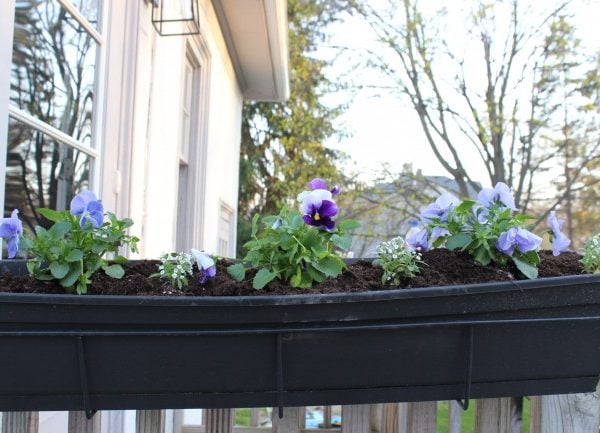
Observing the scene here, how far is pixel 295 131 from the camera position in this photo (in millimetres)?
12359

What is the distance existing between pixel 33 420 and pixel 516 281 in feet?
2.60

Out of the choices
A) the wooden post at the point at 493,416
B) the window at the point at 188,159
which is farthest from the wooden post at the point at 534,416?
the window at the point at 188,159

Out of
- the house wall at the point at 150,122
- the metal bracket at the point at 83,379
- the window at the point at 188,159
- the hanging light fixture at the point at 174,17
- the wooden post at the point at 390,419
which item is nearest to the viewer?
the metal bracket at the point at 83,379

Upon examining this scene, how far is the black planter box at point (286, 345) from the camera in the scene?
83 centimetres

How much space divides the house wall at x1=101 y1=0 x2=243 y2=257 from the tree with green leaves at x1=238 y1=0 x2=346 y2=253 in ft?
23.3

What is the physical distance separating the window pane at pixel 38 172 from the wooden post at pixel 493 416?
4.21ft

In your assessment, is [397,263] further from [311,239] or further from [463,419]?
[463,419]

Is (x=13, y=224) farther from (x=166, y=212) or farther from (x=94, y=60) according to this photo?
(x=166, y=212)

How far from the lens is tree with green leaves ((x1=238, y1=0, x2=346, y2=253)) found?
11766 mm

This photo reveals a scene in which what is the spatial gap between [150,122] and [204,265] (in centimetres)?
189

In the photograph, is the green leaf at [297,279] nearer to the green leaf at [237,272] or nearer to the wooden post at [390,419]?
the green leaf at [237,272]

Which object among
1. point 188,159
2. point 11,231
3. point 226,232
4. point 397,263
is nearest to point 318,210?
point 397,263

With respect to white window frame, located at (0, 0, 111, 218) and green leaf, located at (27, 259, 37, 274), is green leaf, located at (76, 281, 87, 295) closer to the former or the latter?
green leaf, located at (27, 259, 37, 274)

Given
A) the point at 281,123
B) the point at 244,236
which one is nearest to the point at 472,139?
the point at 281,123
